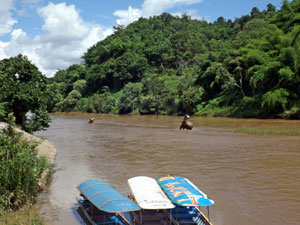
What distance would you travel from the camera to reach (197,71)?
61.7 m

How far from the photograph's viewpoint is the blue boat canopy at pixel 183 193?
25.1 feet

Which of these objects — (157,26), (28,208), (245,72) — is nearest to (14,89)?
(28,208)

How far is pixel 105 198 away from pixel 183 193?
6.89 ft

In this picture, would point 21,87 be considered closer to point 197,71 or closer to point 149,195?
point 149,195

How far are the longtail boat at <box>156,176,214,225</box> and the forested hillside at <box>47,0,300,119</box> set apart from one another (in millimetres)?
17687

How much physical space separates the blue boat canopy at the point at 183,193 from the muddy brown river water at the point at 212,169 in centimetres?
128

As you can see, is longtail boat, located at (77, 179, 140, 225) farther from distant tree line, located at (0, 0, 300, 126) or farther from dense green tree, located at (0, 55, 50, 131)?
distant tree line, located at (0, 0, 300, 126)

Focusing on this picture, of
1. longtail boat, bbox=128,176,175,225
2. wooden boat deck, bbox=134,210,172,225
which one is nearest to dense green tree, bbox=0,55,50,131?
longtail boat, bbox=128,176,175,225

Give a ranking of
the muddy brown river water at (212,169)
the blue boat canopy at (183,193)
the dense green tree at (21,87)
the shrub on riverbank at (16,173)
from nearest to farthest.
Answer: the blue boat canopy at (183,193) → the shrub on riverbank at (16,173) → the muddy brown river water at (212,169) → the dense green tree at (21,87)

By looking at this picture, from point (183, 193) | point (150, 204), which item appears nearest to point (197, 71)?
point (183, 193)

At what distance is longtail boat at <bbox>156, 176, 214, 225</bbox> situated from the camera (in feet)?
25.2

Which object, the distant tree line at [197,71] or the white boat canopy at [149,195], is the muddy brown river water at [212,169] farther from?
the distant tree line at [197,71]

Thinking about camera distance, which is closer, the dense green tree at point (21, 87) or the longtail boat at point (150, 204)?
the longtail boat at point (150, 204)

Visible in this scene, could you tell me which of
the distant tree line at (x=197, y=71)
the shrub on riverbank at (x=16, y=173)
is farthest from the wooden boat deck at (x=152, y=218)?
the distant tree line at (x=197, y=71)
